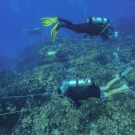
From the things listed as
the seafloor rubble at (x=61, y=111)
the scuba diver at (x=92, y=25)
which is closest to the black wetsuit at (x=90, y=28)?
the scuba diver at (x=92, y=25)

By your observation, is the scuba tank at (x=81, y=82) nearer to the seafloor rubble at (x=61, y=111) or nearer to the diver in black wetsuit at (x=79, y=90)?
the diver in black wetsuit at (x=79, y=90)

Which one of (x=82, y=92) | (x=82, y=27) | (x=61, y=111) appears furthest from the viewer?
(x=82, y=27)

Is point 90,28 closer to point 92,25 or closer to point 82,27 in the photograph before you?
point 92,25

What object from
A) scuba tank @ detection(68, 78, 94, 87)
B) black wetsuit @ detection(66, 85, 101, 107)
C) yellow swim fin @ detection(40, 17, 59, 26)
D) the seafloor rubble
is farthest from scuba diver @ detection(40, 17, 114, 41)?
black wetsuit @ detection(66, 85, 101, 107)

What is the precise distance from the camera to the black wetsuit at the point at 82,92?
510 cm

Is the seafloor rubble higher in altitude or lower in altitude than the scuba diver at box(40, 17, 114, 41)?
lower

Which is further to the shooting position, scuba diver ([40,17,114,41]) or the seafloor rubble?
scuba diver ([40,17,114,41])

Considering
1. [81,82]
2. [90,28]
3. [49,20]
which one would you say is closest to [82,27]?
[90,28]

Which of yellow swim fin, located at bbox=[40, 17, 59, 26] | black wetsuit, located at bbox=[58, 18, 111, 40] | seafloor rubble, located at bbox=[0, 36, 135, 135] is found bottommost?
seafloor rubble, located at bbox=[0, 36, 135, 135]

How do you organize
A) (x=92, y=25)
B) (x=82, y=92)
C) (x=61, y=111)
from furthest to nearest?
(x=92, y=25) → (x=61, y=111) → (x=82, y=92)

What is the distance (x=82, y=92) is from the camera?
5.21 metres

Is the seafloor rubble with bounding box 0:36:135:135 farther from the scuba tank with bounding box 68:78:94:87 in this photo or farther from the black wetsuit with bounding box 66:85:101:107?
the scuba tank with bounding box 68:78:94:87

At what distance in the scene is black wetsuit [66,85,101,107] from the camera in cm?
510

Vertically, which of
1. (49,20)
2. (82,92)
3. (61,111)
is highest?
(49,20)
